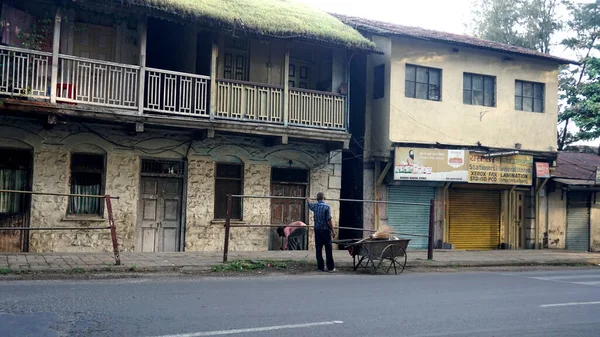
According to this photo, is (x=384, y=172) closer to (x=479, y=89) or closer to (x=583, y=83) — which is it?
(x=479, y=89)

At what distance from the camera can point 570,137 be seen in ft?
104

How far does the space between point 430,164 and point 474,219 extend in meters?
3.43

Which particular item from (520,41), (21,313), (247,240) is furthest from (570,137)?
(21,313)

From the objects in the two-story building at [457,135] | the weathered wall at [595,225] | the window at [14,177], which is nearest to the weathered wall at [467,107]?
the two-story building at [457,135]

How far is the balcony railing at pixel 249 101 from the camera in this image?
587 inches

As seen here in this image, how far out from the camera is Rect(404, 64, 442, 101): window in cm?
1823

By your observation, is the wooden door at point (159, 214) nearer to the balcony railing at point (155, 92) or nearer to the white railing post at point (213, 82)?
the balcony railing at point (155, 92)

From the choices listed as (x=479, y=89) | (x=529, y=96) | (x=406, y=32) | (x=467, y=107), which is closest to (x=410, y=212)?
(x=467, y=107)

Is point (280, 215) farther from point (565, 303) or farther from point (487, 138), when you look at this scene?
point (565, 303)

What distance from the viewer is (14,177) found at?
1366cm

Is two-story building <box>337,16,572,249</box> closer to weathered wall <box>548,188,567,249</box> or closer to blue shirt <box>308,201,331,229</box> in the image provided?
weathered wall <box>548,188,567,249</box>

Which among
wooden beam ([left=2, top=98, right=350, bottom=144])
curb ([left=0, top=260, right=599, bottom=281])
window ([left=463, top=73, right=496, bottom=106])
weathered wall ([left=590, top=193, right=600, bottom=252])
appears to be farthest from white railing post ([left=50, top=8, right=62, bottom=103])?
weathered wall ([left=590, top=193, right=600, bottom=252])

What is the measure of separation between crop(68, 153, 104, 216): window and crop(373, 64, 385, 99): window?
864 cm

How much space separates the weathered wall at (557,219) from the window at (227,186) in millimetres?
11951
